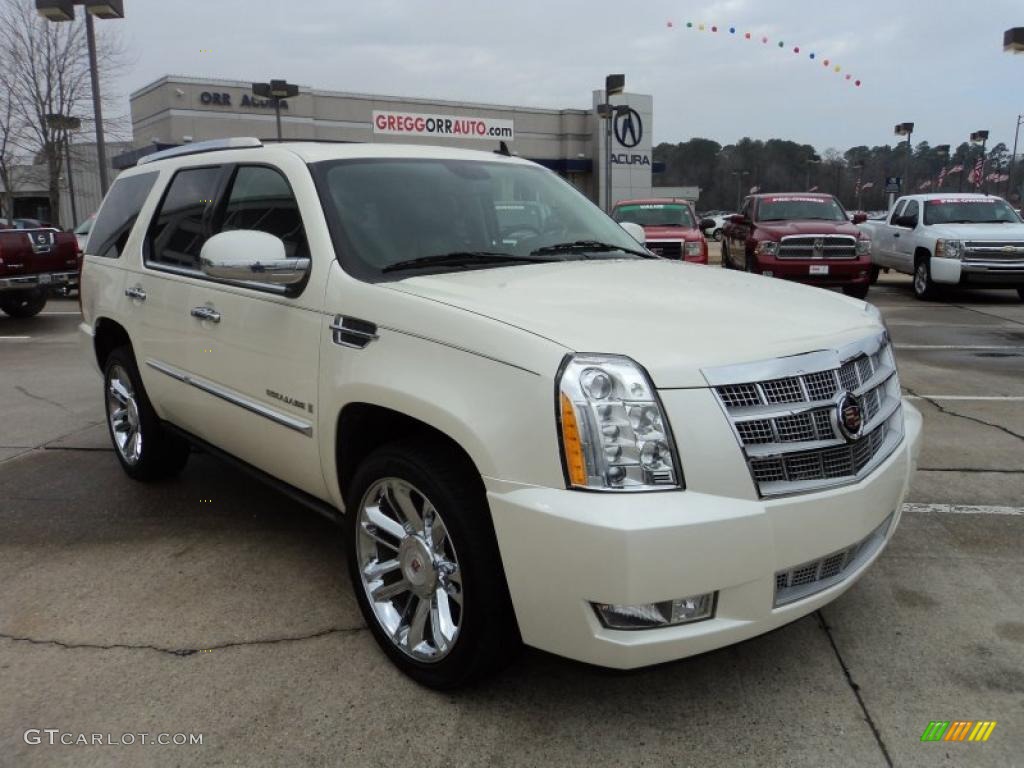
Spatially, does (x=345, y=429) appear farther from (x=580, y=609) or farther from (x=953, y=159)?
(x=953, y=159)

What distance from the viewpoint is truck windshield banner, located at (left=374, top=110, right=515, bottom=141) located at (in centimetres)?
3566

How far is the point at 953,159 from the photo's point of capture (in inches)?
3457

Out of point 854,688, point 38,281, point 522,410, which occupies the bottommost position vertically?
point 854,688

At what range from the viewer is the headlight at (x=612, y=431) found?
221cm

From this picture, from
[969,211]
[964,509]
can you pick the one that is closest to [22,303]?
[964,509]

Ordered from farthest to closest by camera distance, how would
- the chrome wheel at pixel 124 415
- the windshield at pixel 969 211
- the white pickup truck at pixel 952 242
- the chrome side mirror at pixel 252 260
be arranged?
1. the windshield at pixel 969 211
2. the white pickup truck at pixel 952 242
3. the chrome wheel at pixel 124 415
4. the chrome side mirror at pixel 252 260

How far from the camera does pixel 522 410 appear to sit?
2.28 meters

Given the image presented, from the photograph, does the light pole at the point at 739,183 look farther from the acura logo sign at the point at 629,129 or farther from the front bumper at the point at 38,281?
the front bumper at the point at 38,281

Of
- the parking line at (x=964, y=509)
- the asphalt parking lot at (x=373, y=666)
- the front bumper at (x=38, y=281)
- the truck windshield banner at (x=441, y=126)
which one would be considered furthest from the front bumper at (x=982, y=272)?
the truck windshield banner at (x=441, y=126)

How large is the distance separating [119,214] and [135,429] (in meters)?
1.29

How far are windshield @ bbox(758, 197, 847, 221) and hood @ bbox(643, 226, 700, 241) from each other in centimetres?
135

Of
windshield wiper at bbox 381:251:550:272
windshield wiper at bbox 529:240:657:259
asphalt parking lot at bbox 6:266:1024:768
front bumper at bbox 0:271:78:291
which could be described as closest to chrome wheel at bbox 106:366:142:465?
asphalt parking lot at bbox 6:266:1024:768

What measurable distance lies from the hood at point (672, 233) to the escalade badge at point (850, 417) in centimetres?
→ 1127

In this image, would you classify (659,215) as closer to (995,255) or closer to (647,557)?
(995,255)
